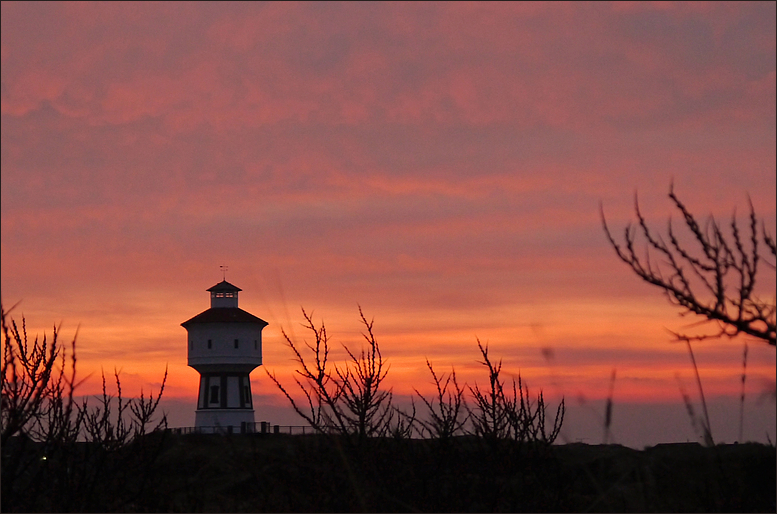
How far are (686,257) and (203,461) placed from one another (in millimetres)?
22967

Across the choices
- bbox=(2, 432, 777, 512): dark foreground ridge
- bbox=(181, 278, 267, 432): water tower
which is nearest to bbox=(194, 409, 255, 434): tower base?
bbox=(181, 278, 267, 432): water tower

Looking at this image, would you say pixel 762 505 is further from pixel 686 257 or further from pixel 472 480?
pixel 686 257

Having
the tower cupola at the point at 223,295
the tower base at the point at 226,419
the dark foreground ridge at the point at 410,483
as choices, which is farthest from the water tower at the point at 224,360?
the dark foreground ridge at the point at 410,483

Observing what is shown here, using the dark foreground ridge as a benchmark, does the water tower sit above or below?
above

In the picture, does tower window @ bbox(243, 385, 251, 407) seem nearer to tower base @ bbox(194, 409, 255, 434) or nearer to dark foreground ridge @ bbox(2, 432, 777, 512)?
tower base @ bbox(194, 409, 255, 434)

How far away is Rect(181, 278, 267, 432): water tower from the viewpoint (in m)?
64.4

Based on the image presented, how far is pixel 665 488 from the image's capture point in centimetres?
1527

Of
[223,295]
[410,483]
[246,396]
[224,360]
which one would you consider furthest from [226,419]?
[410,483]

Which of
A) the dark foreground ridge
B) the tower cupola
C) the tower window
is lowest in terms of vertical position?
the dark foreground ridge

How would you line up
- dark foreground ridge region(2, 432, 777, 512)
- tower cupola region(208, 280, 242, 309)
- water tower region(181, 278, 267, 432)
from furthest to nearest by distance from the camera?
tower cupola region(208, 280, 242, 309) → water tower region(181, 278, 267, 432) → dark foreground ridge region(2, 432, 777, 512)

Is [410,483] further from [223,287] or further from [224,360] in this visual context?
[223,287]

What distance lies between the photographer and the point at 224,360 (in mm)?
64125

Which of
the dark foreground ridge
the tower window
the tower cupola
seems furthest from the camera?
the tower cupola

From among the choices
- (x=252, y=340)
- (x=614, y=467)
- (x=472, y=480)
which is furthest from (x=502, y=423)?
(x=252, y=340)
